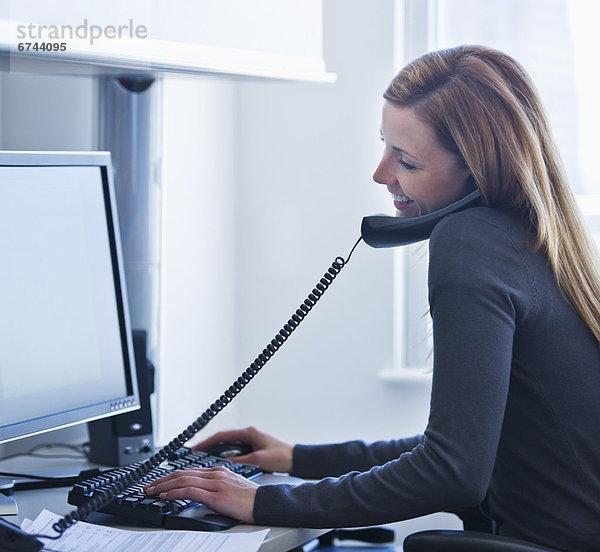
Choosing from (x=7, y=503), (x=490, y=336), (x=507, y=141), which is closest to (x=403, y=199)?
(x=507, y=141)

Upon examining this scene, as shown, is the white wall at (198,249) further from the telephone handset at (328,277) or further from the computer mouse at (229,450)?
the telephone handset at (328,277)

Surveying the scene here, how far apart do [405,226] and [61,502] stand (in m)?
0.61

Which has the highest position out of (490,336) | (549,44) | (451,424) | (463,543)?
(549,44)

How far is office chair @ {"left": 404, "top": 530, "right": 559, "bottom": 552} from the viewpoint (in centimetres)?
98

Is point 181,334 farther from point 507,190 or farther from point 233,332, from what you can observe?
point 507,190

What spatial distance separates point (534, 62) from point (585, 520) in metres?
1.37

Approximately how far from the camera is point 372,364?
7.51 ft

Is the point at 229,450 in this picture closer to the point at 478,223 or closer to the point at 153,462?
the point at 153,462

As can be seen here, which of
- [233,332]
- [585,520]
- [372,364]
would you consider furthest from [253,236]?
[585,520]

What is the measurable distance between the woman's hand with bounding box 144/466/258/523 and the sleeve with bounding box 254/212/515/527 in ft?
0.06

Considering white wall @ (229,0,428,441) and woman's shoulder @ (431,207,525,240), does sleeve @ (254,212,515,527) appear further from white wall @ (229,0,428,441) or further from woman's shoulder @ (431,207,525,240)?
white wall @ (229,0,428,441)

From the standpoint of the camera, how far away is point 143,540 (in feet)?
3.30

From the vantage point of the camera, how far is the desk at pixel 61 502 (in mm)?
1043

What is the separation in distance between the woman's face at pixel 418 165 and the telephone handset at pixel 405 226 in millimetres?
25
